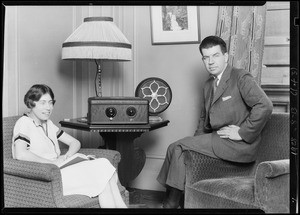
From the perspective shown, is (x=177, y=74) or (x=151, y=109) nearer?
(x=151, y=109)

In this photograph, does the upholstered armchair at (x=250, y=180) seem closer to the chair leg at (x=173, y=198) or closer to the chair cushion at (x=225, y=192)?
the chair cushion at (x=225, y=192)

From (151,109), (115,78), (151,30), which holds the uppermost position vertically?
(151,30)

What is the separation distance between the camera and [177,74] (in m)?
3.34

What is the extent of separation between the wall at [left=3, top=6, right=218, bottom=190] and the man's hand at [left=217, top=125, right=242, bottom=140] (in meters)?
0.72

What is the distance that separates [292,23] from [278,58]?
1.02 m

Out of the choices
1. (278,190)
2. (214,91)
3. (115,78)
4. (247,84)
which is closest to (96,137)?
(115,78)

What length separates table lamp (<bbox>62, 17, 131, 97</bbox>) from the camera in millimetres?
2680

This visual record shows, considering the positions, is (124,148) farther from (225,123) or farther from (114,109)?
(225,123)

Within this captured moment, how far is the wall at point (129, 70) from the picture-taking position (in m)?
2.99

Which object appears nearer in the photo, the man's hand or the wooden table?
the man's hand

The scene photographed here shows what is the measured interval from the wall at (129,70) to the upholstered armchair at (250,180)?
0.76m

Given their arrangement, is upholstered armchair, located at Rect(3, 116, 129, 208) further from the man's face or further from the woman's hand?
the man's face

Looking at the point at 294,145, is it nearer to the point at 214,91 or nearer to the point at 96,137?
the point at 214,91

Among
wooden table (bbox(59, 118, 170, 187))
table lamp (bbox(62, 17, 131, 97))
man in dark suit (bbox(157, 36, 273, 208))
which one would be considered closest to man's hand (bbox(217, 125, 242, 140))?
man in dark suit (bbox(157, 36, 273, 208))
